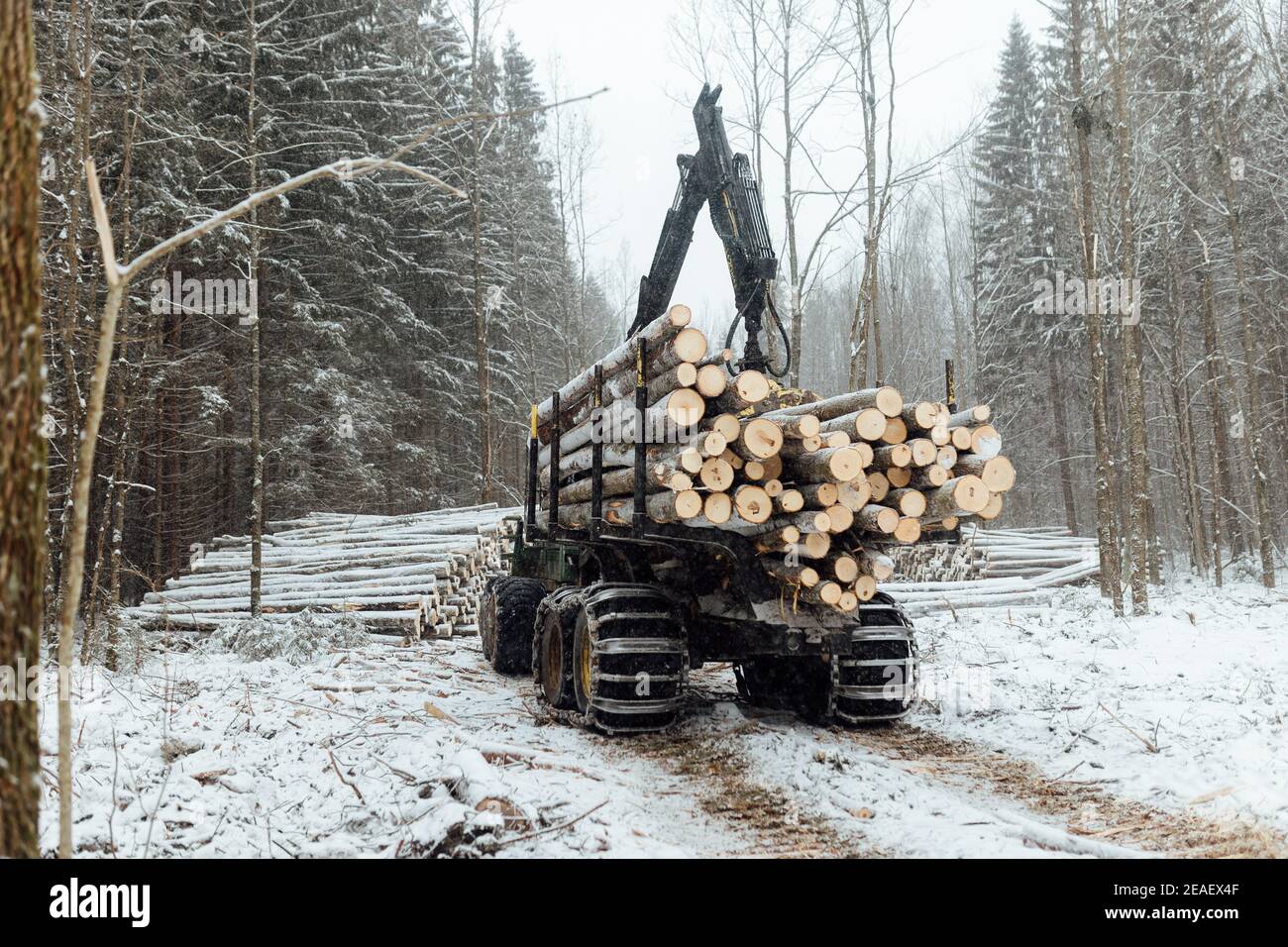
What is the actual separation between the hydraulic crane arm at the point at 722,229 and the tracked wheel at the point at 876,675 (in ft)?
8.97

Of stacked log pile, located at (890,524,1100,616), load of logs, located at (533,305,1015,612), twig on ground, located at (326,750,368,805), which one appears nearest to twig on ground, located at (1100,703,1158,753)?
load of logs, located at (533,305,1015,612)

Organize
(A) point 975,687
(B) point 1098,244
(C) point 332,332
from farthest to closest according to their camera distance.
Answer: (C) point 332,332, (B) point 1098,244, (A) point 975,687

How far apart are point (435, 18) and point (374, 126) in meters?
6.44

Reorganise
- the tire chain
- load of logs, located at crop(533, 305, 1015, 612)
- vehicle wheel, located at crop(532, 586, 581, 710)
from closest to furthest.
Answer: load of logs, located at crop(533, 305, 1015, 612)
the tire chain
vehicle wheel, located at crop(532, 586, 581, 710)

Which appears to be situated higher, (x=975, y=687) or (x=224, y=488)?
(x=224, y=488)

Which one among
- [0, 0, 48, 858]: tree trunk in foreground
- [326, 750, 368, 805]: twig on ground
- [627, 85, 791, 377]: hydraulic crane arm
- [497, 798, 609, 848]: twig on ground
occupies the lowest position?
[497, 798, 609, 848]: twig on ground

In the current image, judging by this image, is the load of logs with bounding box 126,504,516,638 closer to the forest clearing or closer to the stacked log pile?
the forest clearing

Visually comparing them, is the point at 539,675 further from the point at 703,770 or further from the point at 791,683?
the point at 703,770

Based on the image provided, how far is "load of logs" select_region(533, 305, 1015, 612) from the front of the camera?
5.30 m

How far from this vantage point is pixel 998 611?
11.7m

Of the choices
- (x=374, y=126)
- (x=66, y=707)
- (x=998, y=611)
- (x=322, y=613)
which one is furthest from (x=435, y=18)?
(x=66, y=707)

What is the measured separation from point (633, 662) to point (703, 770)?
97 cm
